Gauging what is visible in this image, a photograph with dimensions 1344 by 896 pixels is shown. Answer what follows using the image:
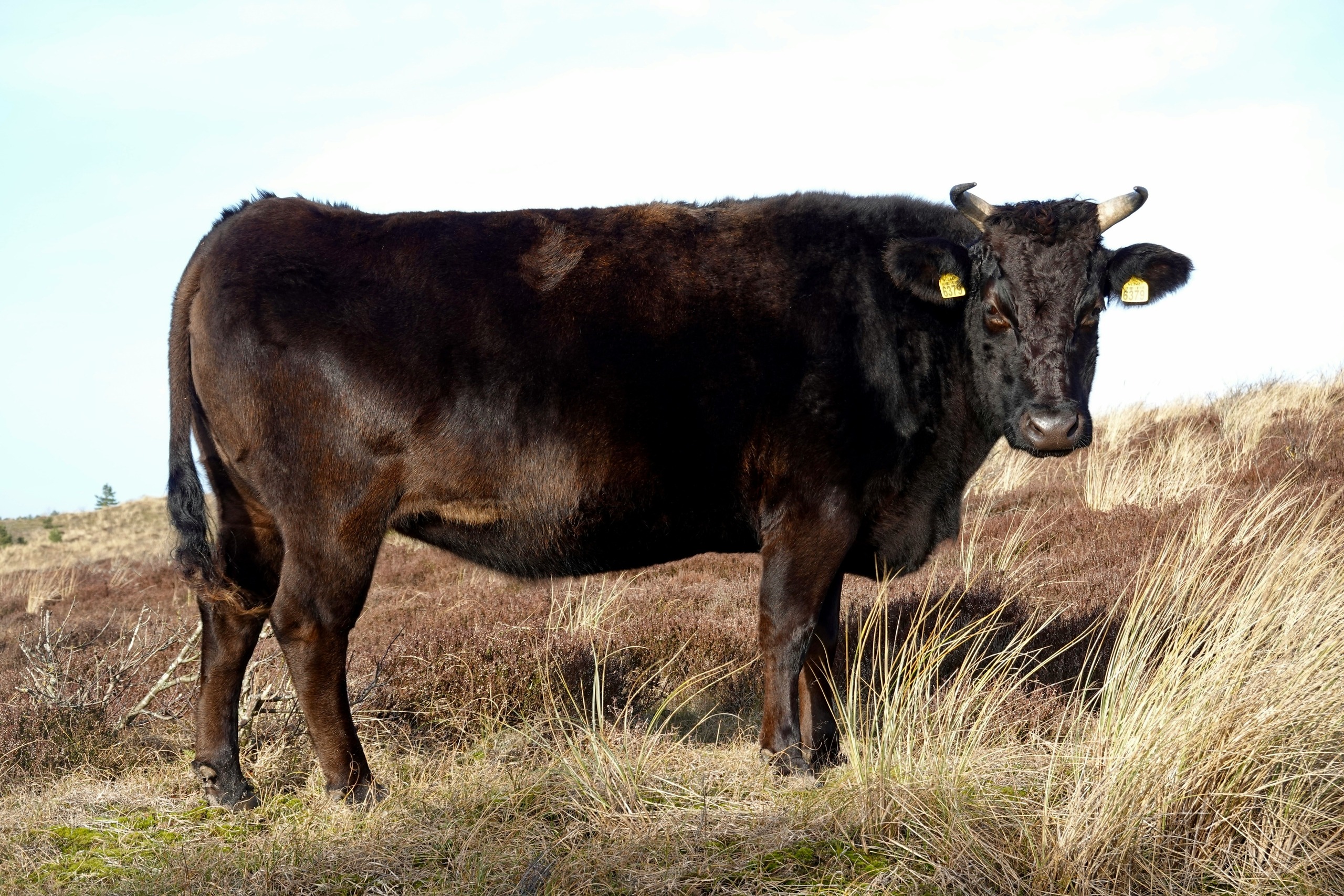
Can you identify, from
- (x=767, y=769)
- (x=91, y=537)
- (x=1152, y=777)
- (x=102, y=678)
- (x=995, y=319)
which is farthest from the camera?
(x=91, y=537)

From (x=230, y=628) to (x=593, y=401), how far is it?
225 cm

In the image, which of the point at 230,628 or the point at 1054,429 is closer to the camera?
the point at 1054,429

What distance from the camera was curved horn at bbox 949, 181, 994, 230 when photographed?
18.0 feet

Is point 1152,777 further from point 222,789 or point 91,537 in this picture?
point 91,537

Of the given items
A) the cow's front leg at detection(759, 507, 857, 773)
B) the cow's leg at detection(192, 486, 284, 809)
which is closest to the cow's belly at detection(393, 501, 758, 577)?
the cow's front leg at detection(759, 507, 857, 773)

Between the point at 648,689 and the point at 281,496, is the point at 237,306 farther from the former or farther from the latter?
the point at 648,689

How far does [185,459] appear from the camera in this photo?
16.5 ft

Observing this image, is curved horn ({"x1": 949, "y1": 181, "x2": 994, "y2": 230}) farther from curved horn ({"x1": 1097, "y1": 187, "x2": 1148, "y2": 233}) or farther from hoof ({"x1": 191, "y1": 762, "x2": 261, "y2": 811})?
hoof ({"x1": 191, "y1": 762, "x2": 261, "y2": 811})

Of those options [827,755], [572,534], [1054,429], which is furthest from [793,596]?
[1054,429]

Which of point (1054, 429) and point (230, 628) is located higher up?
point (1054, 429)

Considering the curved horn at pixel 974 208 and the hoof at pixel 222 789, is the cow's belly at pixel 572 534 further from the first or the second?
the curved horn at pixel 974 208

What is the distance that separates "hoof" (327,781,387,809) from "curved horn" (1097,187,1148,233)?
4737 mm

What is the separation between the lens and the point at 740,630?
24.4ft

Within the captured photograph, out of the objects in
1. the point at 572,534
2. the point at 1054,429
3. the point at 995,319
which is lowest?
the point at 572,534
